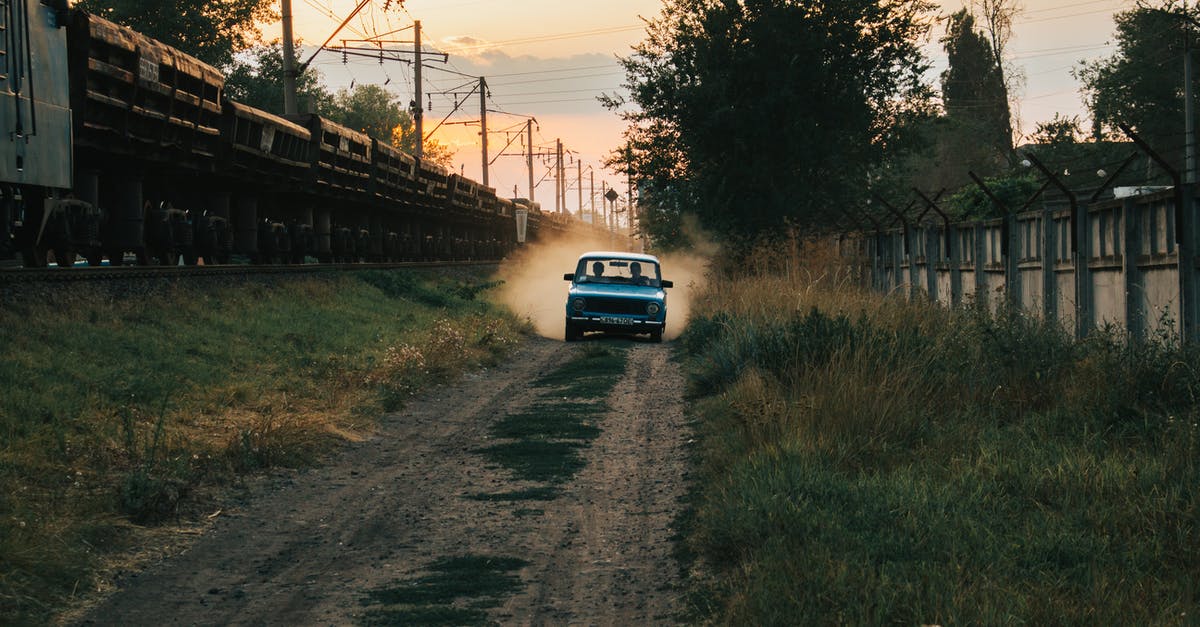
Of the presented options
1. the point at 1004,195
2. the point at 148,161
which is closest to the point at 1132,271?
the point at 148,161

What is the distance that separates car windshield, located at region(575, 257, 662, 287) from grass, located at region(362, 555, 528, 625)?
15579 millimetres

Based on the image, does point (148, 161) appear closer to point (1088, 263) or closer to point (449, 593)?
point (1088, 263)

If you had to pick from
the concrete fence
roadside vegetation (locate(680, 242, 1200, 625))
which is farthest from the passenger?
roadside vegetation (locate(680, 242, 1200, 625))

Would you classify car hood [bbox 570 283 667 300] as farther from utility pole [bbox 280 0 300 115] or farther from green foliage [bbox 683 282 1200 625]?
green foliage [bbox 683 282 1200 625]

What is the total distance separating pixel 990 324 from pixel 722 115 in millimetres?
18383

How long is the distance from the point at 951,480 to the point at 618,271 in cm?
1565

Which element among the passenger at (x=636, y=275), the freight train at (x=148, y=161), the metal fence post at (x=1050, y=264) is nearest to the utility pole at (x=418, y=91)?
the freight train at (x=148, y=161)

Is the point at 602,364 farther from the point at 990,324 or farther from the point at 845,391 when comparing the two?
the point at 845,391

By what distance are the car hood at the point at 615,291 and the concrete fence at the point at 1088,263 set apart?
529 centimetres

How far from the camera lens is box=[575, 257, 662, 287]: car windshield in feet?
71.5

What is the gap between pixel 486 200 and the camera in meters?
49.4

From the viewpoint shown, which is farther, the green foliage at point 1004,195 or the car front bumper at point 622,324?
the green foliage at point 1004,195

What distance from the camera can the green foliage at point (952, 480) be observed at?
15.6ft

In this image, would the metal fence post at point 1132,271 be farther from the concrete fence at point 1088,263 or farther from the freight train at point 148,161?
the freight train at point 148,161
